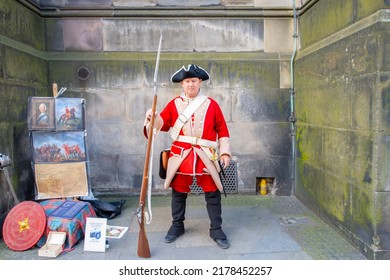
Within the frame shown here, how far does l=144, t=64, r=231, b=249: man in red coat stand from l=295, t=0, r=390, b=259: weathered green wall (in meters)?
1.31

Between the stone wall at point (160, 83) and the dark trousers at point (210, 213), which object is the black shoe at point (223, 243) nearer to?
the dark trousers at point (210, 213)

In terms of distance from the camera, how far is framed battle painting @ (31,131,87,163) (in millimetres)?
4543

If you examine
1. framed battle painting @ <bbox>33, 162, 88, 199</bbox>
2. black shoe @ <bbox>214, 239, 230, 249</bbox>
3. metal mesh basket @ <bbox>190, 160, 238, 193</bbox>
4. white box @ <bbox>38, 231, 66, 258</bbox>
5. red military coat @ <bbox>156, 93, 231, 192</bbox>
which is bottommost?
black shoe @ <bbox>214, 239, 230, 249</bbox>

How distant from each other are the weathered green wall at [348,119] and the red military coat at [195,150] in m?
1.31

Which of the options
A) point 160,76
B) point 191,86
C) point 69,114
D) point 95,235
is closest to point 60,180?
point 69,114

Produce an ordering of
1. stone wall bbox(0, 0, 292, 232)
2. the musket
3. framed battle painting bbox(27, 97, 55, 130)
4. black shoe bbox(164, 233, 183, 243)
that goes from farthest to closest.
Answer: stone wall bbox(0, 0, 292, 232) → framed battle painting bbox(27, 97, 55, 130) → black shoe bbox(164, 233, 183, 243) → the musket

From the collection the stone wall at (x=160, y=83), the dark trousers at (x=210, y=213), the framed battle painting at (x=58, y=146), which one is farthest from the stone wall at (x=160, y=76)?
the dark trousers at (x=210, y=213)

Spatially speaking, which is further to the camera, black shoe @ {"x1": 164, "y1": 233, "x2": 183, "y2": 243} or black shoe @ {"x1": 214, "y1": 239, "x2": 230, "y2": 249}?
black shoe @ {"x1": 164, "y1": 233, "x2": 183, "y2": 243}

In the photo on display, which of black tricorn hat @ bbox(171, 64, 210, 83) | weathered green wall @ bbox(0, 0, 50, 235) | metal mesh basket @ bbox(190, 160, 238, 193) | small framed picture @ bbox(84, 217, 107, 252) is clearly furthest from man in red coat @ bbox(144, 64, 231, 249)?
weathered green wall @ bbox(0, 0, 50, 235)

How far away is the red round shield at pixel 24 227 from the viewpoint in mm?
3836

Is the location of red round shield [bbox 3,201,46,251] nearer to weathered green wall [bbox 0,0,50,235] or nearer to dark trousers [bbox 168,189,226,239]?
weathered green wall [bbox 0,0,50,235]

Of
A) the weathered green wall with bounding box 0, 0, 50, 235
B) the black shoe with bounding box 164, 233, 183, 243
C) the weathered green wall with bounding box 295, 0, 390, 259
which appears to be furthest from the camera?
the weathered green wall with bounding box 0, 0, 50, 235

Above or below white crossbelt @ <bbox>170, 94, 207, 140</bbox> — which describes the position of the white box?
below

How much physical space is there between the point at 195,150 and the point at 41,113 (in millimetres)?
2028
